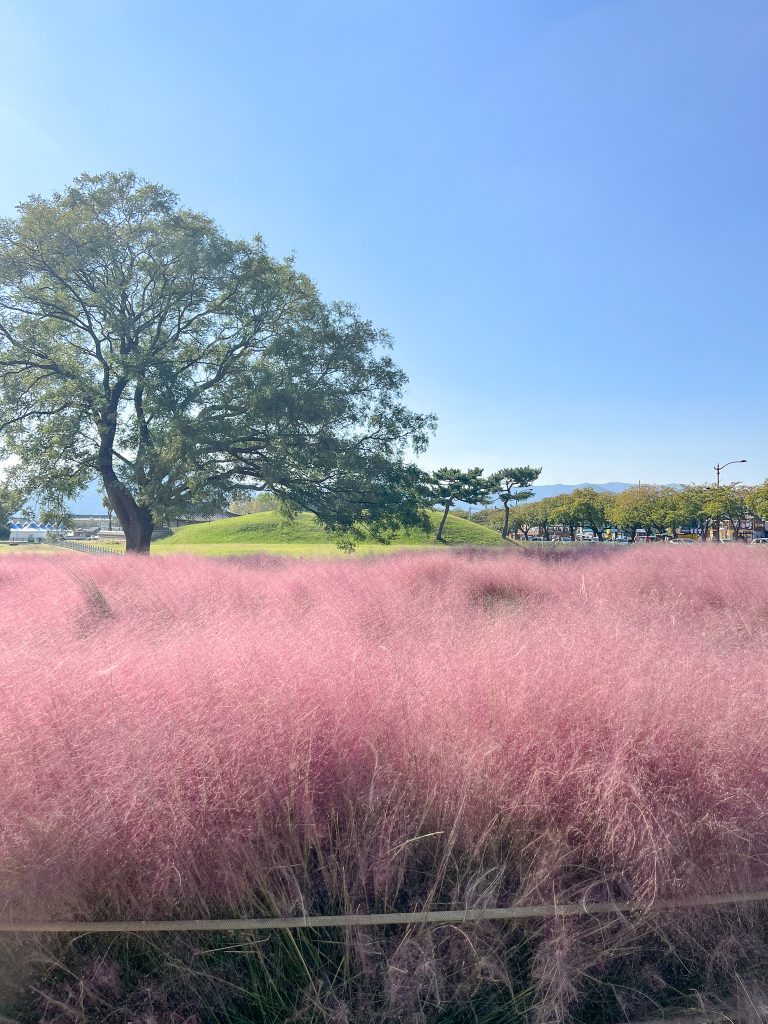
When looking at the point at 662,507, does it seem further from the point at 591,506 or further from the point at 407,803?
the point at 407,803

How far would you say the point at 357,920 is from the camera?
1.68 meters

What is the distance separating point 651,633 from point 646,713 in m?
1.41

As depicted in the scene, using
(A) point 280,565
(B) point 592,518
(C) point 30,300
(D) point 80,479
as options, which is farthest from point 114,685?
→ (B) point 592,518

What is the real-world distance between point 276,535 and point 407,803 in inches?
1072

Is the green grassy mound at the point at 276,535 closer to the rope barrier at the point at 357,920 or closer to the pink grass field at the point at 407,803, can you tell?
→ the pink grass field at the point at 407,803

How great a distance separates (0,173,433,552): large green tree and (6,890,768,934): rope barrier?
38.7 ft

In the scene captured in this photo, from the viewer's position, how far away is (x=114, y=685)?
7.36ft

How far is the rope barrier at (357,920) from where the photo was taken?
1.66m

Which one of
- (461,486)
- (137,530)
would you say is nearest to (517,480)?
(461,486)

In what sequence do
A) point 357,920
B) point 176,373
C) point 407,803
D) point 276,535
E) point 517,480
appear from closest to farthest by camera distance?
point 357,920 → point 407,803 → point 176,373 → point 276,535 → point 517,480

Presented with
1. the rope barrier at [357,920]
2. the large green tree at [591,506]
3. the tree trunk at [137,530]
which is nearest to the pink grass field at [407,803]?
the rope barrier at [357,920]

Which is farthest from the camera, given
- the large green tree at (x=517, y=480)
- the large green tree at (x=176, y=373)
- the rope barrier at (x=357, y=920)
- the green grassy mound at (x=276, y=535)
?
the large green tree at (x=517, y=480)

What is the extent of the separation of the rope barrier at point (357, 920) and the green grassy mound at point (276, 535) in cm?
2352

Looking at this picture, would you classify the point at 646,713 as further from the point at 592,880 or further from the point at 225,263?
the point at 225,263
